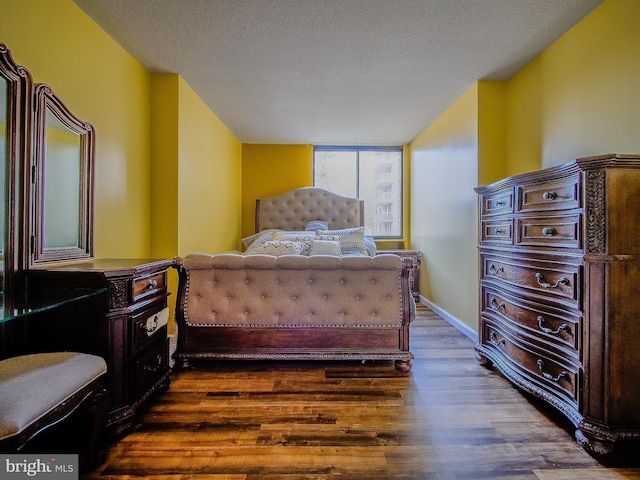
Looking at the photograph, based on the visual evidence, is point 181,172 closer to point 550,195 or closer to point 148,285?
point 148,285

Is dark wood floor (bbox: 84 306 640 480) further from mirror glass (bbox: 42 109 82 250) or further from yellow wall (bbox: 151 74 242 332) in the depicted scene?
yellow wall (bbox: 151 74 242 332)

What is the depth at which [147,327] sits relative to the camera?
1861 millimetres

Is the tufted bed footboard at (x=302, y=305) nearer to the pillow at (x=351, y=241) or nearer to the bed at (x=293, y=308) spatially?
the bed at (x=293, y=308)

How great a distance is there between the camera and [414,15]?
2.08 metres

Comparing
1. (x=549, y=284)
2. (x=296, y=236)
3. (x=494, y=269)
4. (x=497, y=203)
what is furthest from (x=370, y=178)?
(x=549, y=284)

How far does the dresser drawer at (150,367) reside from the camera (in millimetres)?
1755

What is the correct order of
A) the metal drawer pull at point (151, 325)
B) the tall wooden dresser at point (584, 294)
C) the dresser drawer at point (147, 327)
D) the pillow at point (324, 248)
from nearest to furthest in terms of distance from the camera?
the tall wooden dresser at point (584, 294) < the dresser drawer at point (147, 327) < the metal drawer pull at point (151, 325) < the pillow at point (324, 248)

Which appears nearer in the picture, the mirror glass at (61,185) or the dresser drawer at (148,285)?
the dresser drawer at (148,285)

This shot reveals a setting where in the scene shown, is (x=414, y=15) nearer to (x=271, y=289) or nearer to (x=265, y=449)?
(x=271, y=289)

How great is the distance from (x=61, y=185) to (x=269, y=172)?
337cm

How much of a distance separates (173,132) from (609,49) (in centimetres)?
335

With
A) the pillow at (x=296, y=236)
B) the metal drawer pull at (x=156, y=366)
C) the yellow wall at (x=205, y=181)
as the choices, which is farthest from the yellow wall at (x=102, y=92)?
the pillow at (x=296, y=236)

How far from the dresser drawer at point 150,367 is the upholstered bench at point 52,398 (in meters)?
0.30

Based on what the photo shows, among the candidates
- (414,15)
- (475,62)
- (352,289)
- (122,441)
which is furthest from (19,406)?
(475,62)
